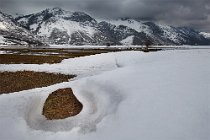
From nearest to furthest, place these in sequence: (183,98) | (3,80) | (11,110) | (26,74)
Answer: (183,98) → (11,110) → (3,80) → (26,74)

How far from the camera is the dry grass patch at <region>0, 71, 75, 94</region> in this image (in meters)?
31.8

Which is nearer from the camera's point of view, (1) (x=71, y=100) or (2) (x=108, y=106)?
(2) (x=108, y=106)

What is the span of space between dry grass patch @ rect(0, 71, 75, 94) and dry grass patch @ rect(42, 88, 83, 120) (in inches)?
322

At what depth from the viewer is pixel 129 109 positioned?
1762cm

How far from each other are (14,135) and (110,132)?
5.88 metres

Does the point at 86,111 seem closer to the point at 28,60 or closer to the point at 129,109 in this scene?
the point at 129,109

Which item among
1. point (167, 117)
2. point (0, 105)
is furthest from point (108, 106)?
point (0, 105)

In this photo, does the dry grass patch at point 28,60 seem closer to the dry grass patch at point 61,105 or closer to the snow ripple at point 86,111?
the dry grass patch at point 61,105

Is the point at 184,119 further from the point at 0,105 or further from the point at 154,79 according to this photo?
the point at 0,105

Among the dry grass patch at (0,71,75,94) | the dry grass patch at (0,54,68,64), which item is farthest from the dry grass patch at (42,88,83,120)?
the dry grass patch at (0,54,68,64)

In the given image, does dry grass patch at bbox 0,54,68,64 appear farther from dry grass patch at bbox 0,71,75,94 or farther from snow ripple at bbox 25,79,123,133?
snow ripple at bbox 25,79,123,133

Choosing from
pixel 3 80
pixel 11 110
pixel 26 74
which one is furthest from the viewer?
pixel 26 74

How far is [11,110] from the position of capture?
2106 cm

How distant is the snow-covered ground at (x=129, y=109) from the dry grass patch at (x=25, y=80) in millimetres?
7854
